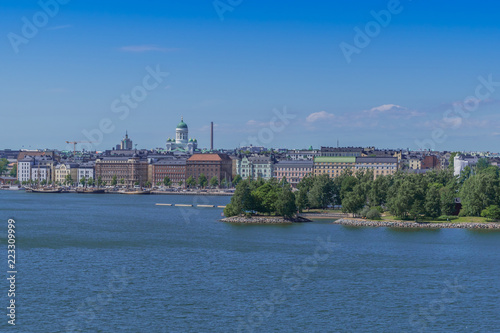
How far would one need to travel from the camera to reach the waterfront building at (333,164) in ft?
350

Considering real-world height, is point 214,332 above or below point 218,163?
below

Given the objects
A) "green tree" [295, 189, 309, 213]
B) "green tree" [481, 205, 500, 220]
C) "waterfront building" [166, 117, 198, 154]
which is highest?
"waterfront building" [166, 117, 198, 154]

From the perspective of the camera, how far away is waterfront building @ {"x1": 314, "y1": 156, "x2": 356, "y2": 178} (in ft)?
350

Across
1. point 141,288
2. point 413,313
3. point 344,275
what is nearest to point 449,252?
point 344,275

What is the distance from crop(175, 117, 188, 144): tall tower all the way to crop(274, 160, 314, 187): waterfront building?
66899mm

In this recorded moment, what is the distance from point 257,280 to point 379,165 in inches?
3103

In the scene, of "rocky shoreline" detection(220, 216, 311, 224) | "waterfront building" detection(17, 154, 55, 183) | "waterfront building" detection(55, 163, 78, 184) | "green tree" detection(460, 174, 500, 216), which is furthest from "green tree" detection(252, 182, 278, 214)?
"waterfront building" detection(17, 154, 55, 183)

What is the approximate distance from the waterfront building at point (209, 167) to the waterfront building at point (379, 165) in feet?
77.4

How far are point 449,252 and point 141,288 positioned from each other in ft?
51.7

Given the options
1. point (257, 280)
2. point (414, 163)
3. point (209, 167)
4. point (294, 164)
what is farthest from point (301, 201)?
point (414, 163)

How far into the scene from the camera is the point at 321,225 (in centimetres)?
4847

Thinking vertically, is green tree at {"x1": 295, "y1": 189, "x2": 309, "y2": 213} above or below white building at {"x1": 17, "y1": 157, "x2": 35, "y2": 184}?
below

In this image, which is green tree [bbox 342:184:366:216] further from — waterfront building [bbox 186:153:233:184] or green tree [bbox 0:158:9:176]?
green tree [bbox 0:158:9:176]

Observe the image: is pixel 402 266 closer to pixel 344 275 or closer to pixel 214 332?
pixel 344 275
